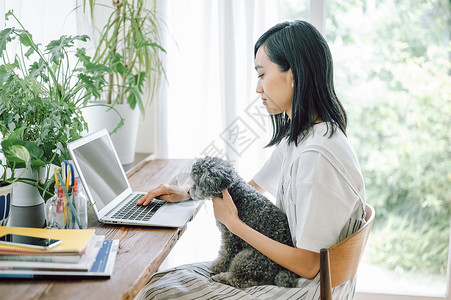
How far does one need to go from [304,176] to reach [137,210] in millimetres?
612

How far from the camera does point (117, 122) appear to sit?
7.03 feet

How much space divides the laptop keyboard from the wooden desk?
6 cm

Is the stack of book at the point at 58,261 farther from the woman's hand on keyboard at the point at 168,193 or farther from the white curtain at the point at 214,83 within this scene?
the white curtain at the point at 214,83

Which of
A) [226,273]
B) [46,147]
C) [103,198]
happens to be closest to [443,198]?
[226,273]

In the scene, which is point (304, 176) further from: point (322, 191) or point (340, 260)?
point (340, 260)

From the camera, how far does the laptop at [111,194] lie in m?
1.41

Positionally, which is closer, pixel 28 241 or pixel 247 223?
pixel 28 241

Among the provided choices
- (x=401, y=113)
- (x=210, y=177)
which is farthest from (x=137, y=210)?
(x=401, y=113)

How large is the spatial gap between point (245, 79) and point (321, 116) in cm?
104

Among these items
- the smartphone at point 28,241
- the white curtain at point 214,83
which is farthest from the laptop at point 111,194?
the white curtain at point 214,83

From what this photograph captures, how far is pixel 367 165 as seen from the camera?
2895mm

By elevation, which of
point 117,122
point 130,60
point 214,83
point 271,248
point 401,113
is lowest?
point 271,248

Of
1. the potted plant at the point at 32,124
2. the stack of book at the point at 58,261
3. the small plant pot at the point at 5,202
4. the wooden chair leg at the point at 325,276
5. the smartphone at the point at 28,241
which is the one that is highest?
the potted plant at the point at 32,124

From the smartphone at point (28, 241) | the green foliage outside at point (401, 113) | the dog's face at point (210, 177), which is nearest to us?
the smartphone at point (28, 241)
